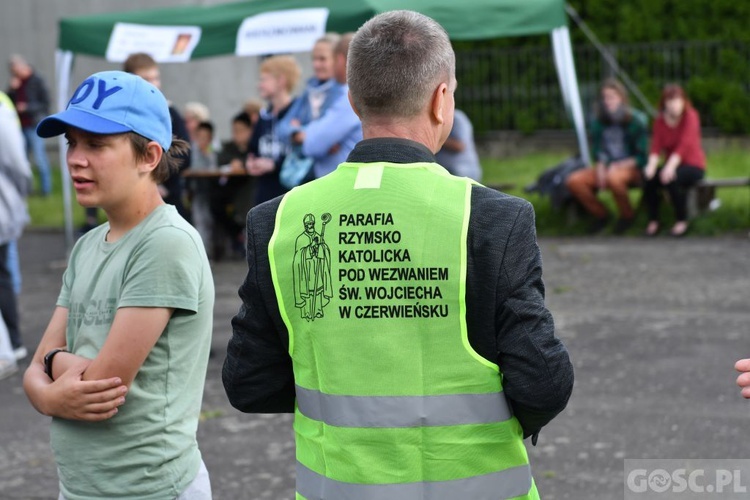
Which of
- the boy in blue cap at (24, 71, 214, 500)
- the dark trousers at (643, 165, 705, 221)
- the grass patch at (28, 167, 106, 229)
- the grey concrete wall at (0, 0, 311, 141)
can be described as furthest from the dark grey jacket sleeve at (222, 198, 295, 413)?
the grey concrete wall at (0, 0, 311, 141)

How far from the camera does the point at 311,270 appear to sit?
2.43 meters

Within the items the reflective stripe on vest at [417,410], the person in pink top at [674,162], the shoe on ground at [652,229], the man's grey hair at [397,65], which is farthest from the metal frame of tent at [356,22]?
the reflective stripe on vest at [417,410]

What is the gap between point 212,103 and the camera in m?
22.7

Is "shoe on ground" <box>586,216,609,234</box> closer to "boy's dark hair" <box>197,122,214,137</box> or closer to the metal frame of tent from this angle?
the metal frame of tent

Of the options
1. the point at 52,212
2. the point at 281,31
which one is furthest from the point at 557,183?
the point at 52,212

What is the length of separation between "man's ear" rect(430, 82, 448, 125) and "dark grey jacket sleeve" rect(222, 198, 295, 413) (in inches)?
14.5

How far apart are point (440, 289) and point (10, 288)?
20.4 feet

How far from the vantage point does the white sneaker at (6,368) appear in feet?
25.0

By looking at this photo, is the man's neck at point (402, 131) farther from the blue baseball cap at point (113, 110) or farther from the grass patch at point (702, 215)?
the grass patch at point (702, 215)

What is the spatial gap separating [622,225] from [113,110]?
Answer: 11.3m

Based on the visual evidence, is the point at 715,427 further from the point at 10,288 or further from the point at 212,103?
the point at 212,103

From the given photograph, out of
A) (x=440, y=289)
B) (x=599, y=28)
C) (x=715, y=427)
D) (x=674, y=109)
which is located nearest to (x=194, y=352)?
Answer: (x=440, y=289)

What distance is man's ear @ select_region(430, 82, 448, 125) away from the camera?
2.45m

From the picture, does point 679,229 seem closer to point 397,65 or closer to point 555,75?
point 555,75
